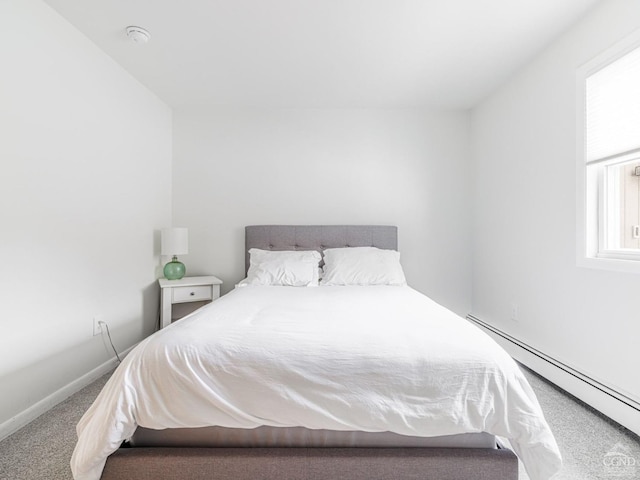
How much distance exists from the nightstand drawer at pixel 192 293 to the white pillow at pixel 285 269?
47 cm

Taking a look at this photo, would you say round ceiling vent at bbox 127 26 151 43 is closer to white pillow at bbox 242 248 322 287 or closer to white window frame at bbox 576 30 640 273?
white pillow at bbox 242 248 322 287

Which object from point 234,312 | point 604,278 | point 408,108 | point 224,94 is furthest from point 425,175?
point 234,312

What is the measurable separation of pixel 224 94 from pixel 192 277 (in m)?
1.82

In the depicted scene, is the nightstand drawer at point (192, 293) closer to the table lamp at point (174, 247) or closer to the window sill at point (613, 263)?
the table lamp at point (174, 247)

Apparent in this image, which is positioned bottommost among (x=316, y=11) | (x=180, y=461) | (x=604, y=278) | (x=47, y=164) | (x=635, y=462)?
(x=635, y=462)

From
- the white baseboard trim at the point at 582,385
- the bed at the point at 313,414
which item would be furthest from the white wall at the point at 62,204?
the white baseboard trim at the point at 582,385

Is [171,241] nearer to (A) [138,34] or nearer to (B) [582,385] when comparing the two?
(A) [138,34]

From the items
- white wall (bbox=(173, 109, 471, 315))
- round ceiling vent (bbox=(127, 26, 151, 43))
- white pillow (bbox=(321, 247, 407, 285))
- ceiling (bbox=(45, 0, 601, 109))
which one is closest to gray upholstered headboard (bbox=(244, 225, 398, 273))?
white wall (bbox=(173, 109, 471, 315))

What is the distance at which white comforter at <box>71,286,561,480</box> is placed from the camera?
1084mm

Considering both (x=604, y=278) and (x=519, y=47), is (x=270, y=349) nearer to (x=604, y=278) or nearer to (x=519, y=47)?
(x=604, y=278)

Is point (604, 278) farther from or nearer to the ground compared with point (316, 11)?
nearer to the ground

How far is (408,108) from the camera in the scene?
3.30m

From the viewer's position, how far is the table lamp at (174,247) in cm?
293

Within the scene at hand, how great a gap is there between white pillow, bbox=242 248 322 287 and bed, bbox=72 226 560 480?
4.73 feet
